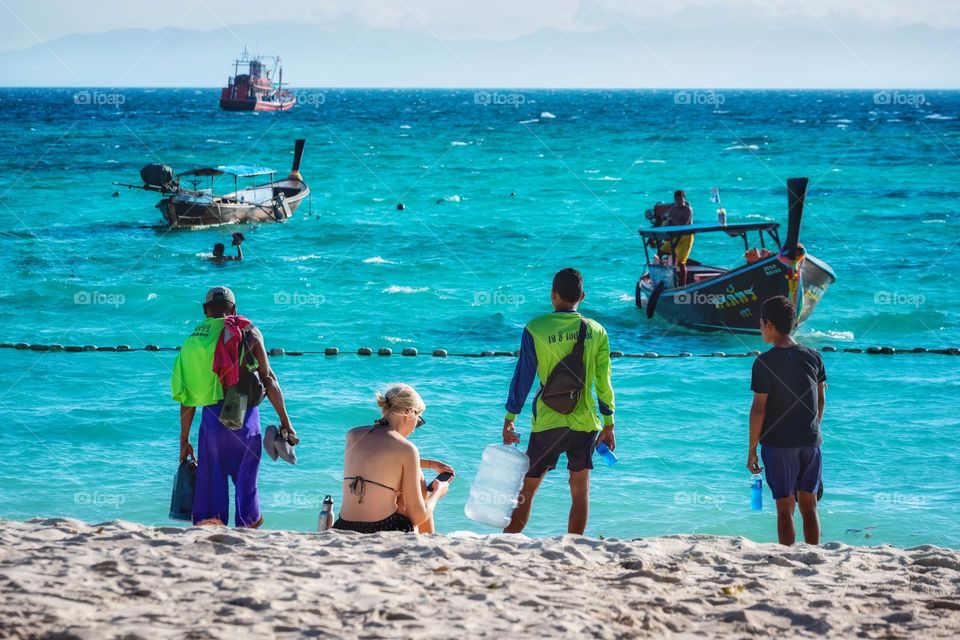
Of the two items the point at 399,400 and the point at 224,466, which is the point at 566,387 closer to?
the point at 399,400

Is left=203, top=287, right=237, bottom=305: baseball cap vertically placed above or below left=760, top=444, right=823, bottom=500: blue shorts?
above

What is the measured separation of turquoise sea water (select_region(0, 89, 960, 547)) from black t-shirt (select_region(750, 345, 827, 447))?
9.56 ft

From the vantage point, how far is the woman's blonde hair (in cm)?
555

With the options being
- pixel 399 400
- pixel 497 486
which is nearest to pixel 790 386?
pixel 497 486

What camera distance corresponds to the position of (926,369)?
14773mm

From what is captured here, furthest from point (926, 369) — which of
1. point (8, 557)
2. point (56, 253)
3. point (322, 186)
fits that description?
point (322, 186)

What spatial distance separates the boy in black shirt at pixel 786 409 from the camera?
5.93 meters

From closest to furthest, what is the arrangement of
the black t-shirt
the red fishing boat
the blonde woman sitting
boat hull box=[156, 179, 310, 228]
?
the blonde woman sitting
the black t-shirt
boat hull box=[156, 179, 310, 228]
the red fishing boat

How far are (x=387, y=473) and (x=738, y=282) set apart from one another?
12.0 m

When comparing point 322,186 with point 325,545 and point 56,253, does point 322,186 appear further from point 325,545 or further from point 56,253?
point 325,545

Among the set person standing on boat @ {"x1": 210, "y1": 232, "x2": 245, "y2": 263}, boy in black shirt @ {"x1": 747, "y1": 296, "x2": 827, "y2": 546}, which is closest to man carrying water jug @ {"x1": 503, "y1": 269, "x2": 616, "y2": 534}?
boy in black shirt @ {"x1": 747, "y1": 296, "x2": 827, "y2": 546}

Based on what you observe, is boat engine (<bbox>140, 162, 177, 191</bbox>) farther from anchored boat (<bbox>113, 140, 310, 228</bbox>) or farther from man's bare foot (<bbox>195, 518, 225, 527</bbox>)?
man's bare foot (<bbox>195, 518, 225, 527</bbox>)

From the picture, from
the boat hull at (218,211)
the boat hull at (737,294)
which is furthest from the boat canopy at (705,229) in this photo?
the boat hull at (218,211)

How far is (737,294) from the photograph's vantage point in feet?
55.1
